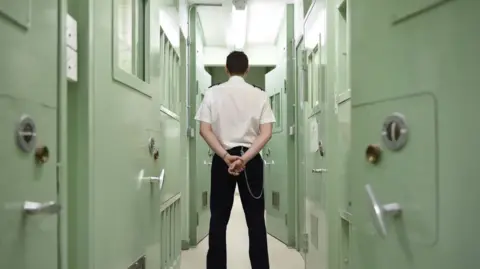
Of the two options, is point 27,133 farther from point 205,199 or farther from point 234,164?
point 205,199

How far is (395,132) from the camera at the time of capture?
Answer: 910 millimetres

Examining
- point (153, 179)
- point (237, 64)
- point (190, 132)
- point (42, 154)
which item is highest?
point (237, 64)

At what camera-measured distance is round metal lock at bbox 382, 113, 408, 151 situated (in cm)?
88

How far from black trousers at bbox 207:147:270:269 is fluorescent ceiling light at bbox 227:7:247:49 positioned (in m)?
2.93

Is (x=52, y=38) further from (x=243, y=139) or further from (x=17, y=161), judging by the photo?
(x=243, y=139)

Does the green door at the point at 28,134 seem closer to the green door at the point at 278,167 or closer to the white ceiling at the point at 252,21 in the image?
the green door at the point at 278,167

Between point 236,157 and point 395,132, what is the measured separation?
156 cm

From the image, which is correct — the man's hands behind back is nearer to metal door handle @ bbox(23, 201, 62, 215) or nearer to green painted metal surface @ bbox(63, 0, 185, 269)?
green painted metal surface @ bbox(63, 0, 185, 269)

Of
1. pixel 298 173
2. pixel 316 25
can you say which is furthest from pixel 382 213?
pixel 298 173

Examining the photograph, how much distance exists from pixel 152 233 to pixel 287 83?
2692mm

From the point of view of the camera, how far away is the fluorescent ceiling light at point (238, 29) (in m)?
5.19

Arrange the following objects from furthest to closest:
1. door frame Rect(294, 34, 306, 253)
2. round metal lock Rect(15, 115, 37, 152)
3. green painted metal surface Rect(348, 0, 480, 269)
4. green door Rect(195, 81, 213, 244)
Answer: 1. green door Rect(195, 81, 213, 244)
2. door frame Rect(294, 34, 306, 253)
3. round metal lock Rect(15, 115, 37, 152)
4. green painted metal surface Rect(348, 0, 480, 269)

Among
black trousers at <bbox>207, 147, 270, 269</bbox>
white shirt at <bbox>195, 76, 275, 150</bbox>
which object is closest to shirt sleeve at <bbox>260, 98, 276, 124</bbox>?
white shirt at <bbox>195, 76, 275, 150</bbox>

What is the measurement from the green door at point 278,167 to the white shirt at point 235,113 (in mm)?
2017
